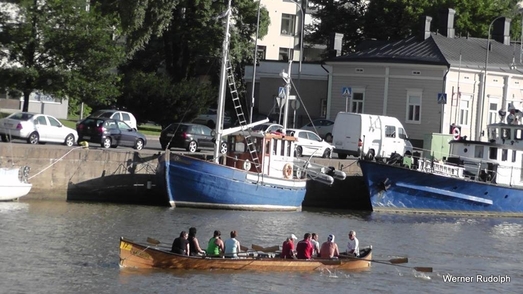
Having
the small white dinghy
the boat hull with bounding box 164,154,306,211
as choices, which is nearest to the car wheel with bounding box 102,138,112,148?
the boat hull with bounding box 164,154,306,211

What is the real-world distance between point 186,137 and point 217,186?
986cm

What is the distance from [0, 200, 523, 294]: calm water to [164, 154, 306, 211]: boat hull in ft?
1.66

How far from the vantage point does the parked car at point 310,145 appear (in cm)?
5281

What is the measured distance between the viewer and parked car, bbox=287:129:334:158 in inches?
2079

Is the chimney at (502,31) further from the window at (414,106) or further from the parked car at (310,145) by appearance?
the parked car at (310,145)

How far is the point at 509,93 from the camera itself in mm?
66875

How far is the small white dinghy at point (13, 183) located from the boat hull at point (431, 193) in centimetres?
1521

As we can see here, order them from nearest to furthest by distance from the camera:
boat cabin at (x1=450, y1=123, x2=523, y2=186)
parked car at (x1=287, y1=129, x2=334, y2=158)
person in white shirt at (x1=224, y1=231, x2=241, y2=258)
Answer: person in white shirt at (x1=224, y1=231, x2=241, y2=258), boat cabin at (x1=450, y1=123, x2=523, y2=186), parked car at (x1=287, y1=129, x2=334, y2=158)

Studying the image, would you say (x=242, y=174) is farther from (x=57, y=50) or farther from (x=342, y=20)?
(x=342, y=20)

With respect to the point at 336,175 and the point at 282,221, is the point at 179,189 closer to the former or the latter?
the point at 282,221

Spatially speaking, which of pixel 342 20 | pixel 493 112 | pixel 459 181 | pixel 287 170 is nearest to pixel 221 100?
pixel 287 170

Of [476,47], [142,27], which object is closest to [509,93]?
[476,47]

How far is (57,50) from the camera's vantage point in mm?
49969

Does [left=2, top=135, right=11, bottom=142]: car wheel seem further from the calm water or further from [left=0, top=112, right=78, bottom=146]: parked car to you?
the calm water
